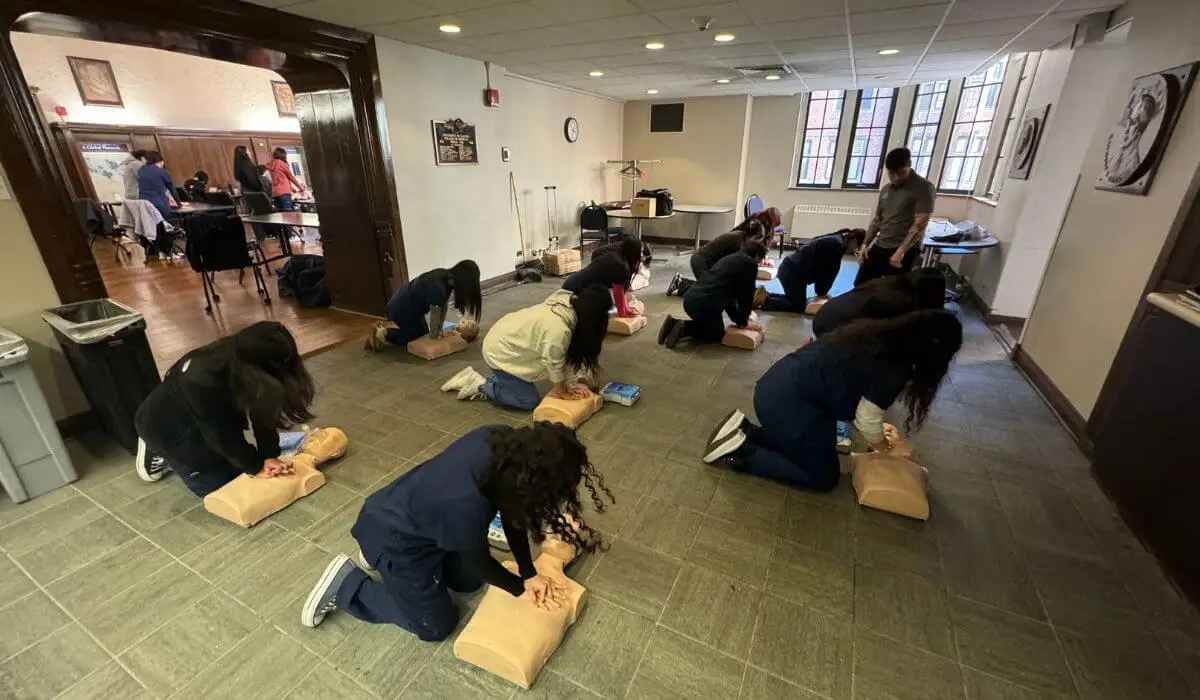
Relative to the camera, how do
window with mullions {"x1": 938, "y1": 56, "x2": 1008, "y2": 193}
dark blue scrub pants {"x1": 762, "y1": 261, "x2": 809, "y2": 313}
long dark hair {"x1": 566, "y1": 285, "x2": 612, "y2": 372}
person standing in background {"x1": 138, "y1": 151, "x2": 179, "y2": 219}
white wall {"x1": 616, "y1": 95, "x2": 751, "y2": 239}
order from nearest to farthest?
1. long dark hair {"x1": 566, "y1": 285, "x2": 612, "y2": 372}
2. dark blue scrub pants {"x1": 762, "y1": 261, "x2": 809, "y2": 313}
3. window with mullions {"x1": 938, "y1": 56, "x2": 1008, "y2": 193}
4. person standing in background {"x1": 138, "y1": 151, "x2": 179, "y2": 219}
5. white wall {"x1": 616, "y1": 95, "x2": 751, "y2": 239}

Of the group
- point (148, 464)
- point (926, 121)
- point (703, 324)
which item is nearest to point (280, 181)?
point (148, 464)

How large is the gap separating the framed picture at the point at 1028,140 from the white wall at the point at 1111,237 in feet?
2.23

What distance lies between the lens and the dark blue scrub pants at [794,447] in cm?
222

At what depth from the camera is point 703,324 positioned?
409 cm

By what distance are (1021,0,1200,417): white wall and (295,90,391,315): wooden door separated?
524cm

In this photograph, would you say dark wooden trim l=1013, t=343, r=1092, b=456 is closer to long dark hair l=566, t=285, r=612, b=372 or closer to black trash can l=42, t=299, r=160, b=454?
long dark hair l=566, t=285, r=612, b=372

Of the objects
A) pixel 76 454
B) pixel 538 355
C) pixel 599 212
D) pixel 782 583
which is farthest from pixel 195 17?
pixel 599 212

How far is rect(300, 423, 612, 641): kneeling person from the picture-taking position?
50.2 inches

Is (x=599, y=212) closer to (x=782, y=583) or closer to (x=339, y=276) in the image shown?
(x=339, y=276)

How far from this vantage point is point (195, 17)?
295 cm

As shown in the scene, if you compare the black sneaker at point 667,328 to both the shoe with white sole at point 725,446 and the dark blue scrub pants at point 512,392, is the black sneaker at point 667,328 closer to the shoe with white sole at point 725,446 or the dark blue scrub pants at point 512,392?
the dark blue scrub pants at point 512,392

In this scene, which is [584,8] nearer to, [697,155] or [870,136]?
[697,155]

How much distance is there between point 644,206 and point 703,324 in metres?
3.61

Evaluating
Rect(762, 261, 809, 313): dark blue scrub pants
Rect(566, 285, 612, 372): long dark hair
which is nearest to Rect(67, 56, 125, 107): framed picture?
Rect(566, 285, 612, 372): long dark hair
